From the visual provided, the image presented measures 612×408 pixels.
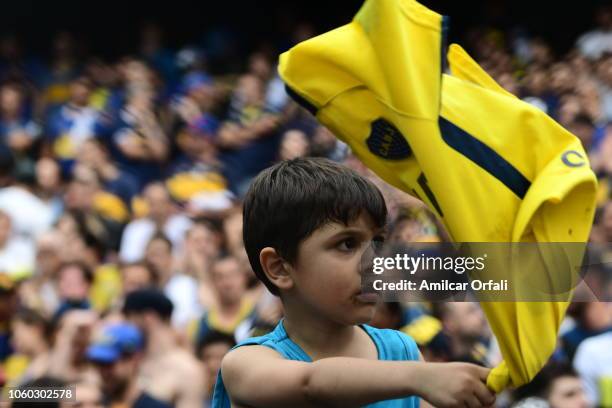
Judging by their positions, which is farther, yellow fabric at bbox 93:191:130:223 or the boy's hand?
yellow fabric at bbox 93:191:130:223

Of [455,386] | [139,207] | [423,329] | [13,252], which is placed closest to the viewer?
[455,386]

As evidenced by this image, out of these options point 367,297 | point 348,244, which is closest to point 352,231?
point 348,244

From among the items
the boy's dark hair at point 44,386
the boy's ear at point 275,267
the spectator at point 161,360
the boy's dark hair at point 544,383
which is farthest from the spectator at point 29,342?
the boy's ear at point 275,267

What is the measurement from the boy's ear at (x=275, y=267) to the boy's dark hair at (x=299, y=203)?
14mm

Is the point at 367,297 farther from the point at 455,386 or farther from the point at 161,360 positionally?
the point at 161,360

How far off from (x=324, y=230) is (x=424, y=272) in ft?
0.79

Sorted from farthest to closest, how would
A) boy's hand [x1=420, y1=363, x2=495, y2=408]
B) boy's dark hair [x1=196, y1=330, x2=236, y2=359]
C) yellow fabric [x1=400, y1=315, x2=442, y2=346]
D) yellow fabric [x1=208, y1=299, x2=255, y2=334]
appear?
yellow fabric [x1=208, y1=299, x2=255, y2=334] → boy's dark hair [x1=196, y1=330, x2=236, y2=359] → yellow fabric [x1=400, y1=315, x2=442, y2=346] → boy's hand [x1=420, y1=363, x2=495, y2=408]

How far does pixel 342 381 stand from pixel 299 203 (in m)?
0.41

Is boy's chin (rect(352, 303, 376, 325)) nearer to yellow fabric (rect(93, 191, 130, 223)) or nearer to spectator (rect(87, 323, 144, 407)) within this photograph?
spectator (rect(87, 323, 144, 407))

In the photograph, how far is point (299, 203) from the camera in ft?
7.38

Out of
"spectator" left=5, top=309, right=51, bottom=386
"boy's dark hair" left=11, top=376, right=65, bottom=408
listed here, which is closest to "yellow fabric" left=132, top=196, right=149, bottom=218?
"spectator" left=5, top=309, right=51, bottom=386

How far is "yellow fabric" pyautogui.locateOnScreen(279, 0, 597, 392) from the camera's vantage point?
6.67ft

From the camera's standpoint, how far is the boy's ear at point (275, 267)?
2.31 metres

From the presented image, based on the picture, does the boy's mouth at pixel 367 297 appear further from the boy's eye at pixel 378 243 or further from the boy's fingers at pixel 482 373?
the boy's fingers at pixel 482 373
